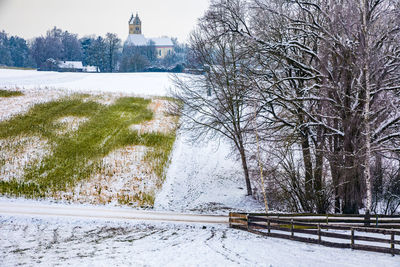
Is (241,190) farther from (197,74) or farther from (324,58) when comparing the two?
(324,58)

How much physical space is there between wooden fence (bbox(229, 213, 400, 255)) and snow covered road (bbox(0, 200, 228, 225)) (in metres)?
2.48

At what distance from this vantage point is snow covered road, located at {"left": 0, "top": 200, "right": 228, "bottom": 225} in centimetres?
2180

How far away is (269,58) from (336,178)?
8.03 meters

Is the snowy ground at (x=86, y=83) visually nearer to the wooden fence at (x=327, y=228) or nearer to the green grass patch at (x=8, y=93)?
the green grass patch at (x=8, y=93)

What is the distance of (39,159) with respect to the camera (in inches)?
1184

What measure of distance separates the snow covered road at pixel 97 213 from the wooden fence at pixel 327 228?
2.48 metres

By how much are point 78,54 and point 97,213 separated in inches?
4575

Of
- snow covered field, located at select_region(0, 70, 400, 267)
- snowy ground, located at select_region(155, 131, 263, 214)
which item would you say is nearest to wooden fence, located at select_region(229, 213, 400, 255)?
snow covered field, located at select_region(0, 70, 400, 267)

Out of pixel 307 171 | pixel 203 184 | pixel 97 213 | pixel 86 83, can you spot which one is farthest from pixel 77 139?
pixel 86 83

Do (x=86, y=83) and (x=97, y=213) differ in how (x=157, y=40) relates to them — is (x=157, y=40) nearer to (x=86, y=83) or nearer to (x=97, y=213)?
→ (x=86, y=83)

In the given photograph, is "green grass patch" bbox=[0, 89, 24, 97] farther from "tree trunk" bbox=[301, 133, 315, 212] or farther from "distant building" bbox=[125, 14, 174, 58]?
"distant building" bbox=[125, 14, 174, 58]

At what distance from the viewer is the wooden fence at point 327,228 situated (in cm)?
1612

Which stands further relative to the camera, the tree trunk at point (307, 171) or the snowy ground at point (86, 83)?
the snowy ground at point (86, 83)

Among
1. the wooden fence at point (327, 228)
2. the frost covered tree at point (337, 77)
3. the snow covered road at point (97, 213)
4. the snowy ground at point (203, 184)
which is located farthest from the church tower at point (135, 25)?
the wooden fence at point (327, 228)
